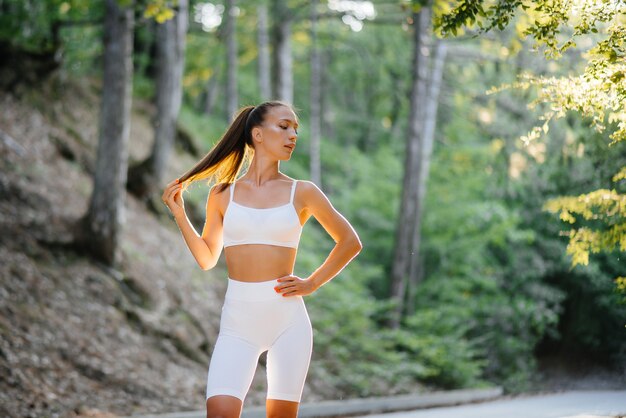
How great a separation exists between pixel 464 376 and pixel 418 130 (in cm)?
603

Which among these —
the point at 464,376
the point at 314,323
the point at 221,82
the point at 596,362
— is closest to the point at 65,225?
the point at 314,323

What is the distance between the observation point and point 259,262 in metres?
4.23

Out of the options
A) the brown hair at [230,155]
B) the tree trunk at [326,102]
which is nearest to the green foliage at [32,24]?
the brown hair at [230,155]

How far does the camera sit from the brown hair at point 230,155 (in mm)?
4672

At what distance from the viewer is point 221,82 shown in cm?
4238

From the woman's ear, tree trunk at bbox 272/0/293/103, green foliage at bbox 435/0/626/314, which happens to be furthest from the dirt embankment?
tree trunk at bbox 272/0/293/103

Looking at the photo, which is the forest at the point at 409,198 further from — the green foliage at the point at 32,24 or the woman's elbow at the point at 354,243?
the woman's elbow at the point at 354,243

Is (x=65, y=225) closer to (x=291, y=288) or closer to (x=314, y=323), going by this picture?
(x=314, y=323)

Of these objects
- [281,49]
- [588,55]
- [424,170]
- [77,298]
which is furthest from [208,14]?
[588,55]

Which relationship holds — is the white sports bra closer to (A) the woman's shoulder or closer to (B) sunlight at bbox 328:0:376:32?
(A) the woman's shoulder

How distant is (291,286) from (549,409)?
820 centimetres

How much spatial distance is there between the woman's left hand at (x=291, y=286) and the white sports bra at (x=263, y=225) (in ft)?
0.61

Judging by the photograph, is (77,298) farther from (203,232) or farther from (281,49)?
(281,49)

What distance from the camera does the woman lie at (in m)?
4.10
